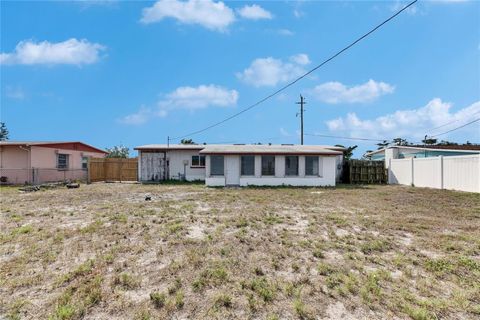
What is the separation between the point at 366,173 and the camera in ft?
65.2

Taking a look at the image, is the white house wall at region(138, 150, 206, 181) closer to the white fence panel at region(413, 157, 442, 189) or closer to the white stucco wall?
the white stucco wall

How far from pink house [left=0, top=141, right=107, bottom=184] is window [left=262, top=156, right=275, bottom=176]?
1365 cm

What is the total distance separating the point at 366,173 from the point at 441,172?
17.4ft

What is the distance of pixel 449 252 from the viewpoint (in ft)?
16.3

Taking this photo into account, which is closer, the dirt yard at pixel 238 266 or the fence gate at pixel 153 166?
the dirt yard at pixel 238 266

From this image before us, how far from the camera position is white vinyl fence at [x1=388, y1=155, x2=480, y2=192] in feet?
42.2

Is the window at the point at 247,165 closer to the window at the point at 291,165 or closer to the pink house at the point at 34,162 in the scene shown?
the window at the point at 291,165

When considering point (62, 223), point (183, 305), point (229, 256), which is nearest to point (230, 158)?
point (62, 223)

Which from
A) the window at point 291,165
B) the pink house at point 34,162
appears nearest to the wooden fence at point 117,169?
the pink house at point 34,162

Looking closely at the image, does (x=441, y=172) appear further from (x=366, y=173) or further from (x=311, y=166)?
(x=311, y=166)

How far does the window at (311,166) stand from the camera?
56.0ft

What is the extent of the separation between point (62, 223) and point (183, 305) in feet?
16.9

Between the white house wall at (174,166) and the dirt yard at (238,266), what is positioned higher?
the white house wall at (174,166)

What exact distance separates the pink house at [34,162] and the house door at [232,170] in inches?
455
